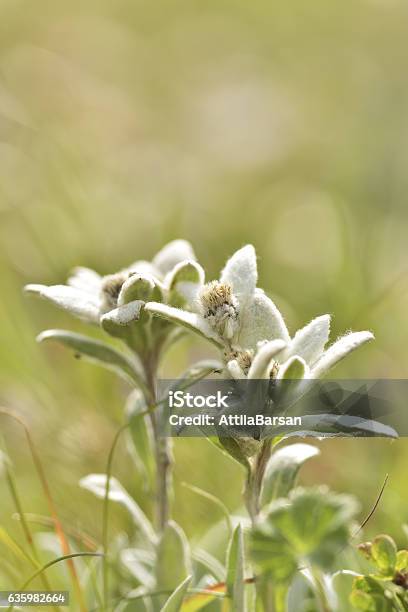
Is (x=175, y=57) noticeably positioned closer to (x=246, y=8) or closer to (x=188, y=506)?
(x=246, y=8)

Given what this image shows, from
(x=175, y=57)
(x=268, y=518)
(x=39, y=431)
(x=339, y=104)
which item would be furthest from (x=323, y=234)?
(x=268, y=518)

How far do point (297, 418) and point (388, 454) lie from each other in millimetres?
967

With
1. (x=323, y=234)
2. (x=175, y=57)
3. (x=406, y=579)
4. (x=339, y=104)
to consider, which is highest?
(x=175, y=57)

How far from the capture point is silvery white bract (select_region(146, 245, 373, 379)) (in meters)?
0.97

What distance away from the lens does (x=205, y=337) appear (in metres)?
1.04

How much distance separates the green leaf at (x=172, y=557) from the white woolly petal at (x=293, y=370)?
1.17ft

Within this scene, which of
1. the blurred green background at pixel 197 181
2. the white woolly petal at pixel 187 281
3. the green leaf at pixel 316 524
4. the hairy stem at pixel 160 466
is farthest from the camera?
the blurred green background at pixel 197 181

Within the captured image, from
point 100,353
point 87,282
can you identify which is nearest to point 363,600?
point 100,353

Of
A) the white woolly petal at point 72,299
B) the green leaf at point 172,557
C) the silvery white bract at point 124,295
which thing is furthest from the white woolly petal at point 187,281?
the green leaf at point 172,557

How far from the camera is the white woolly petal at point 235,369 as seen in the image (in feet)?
3.17

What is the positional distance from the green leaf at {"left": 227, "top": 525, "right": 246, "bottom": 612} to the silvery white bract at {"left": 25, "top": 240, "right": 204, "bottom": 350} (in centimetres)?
31

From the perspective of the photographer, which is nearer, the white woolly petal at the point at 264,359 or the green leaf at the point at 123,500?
the white woolly petal at the point at 264,359

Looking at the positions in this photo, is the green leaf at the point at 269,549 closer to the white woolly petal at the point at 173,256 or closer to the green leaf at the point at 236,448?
the green leaf at the point at 236,448

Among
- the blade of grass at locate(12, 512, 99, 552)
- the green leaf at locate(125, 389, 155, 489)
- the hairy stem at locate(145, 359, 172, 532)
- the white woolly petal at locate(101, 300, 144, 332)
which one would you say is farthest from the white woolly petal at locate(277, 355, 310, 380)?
the blade of grass at locate(12, 512, 99, 552)
